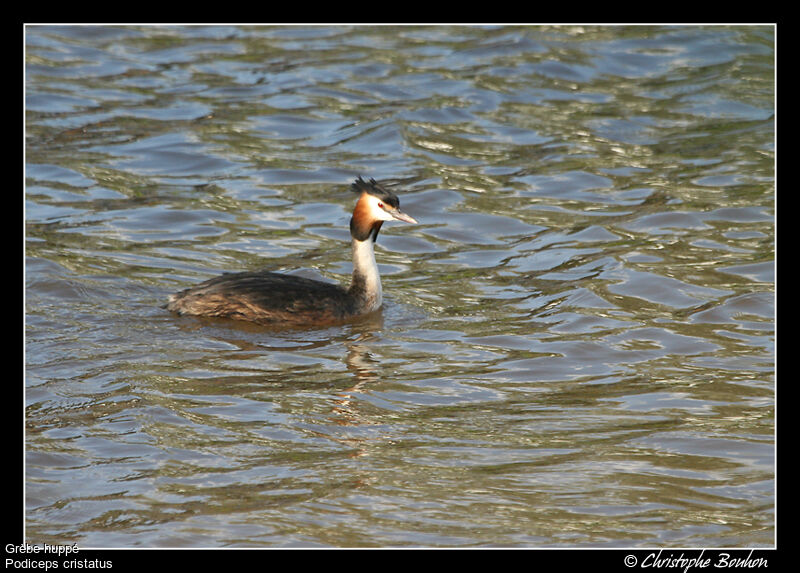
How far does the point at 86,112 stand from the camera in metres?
14.9

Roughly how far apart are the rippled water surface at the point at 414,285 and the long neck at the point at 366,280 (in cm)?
17

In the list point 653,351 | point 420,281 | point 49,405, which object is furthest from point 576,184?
point 49,405

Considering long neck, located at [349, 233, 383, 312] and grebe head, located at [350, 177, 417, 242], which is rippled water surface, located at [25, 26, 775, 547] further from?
grebe head, located at [350, 177, 417, 242]

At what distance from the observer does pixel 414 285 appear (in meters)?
10.3

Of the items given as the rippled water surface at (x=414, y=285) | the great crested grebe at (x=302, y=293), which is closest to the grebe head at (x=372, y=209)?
the great crested grebe at (x=302, y=293)

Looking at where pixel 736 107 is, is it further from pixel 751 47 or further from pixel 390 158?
pixel 390 158

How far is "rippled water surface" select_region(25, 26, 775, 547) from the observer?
6289 mm

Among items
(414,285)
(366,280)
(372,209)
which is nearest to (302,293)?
(366,280)

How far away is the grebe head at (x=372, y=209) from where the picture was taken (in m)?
9.62

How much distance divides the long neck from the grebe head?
0.24 feet

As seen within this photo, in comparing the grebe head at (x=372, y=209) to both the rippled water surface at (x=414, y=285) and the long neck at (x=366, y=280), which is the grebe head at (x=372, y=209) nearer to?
the long neck at (x=366, y=280)

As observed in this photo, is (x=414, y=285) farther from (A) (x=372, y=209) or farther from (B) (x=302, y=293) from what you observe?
(B) (x=302, y=293)

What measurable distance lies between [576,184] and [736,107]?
132 inches

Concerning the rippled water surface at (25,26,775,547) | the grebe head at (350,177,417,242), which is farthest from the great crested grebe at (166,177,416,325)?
the rippled water surface at (25,26,775,547)
